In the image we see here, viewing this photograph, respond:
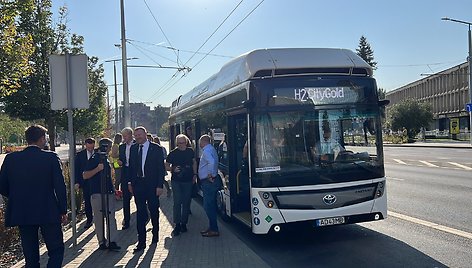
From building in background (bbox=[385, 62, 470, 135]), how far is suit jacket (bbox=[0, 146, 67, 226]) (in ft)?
220

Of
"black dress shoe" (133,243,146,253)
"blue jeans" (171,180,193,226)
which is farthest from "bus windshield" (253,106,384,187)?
"black dress shoe" (133,243,146,253)

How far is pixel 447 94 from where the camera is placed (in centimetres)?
7906

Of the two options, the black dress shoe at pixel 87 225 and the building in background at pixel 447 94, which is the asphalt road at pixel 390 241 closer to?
the black dress shoe at pixel 87 225

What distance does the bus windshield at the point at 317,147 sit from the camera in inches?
293

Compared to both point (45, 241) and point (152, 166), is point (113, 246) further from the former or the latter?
point (45, 241)

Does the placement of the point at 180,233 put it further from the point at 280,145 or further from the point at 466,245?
the point at 466,245

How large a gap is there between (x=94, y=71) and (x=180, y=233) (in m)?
13.8

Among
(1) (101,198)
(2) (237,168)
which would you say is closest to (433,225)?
(2) (237,168)

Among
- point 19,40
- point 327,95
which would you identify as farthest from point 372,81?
point 19,40

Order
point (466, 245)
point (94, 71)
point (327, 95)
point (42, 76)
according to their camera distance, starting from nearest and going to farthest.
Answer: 1. point (466, 245)
2. point (327, 95)
3. point (42, 76)
4. point (94, 71)

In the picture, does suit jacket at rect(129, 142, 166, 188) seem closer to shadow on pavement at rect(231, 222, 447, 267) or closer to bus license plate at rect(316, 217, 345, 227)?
shadow on pavement at rect(231, 222, 447, 267)

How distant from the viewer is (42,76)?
49.7 ft

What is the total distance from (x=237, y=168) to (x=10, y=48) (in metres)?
4.68

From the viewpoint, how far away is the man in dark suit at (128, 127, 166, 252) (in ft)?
25.1
